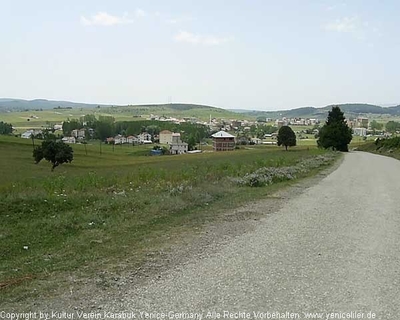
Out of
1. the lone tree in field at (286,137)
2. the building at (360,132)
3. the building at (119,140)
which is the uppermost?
the lone tree in field at (286,137)

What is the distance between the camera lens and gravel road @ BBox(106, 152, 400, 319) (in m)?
5.15

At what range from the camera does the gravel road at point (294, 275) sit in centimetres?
515

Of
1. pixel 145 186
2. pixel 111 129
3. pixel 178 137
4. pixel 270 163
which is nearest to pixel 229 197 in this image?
pixel 145 186

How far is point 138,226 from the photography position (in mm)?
9797

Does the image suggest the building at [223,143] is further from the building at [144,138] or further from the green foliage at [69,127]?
the green foliage at [69,127]

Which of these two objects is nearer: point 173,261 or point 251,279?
point 251,279

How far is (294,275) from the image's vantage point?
6324 millimetres

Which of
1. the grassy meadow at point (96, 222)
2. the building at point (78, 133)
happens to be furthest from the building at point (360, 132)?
the grassy meadow at point (96, 222)

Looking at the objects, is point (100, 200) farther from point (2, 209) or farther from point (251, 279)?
point (251, 279)

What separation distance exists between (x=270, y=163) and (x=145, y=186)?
45.9 feet

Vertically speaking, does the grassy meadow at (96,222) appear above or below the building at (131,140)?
above

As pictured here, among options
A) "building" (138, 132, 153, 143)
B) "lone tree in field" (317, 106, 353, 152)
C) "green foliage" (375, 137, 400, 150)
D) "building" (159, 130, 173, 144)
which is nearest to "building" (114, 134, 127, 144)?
"building" (138, 132, 153, 143)

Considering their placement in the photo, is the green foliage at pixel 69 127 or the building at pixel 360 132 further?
the building at pixel 360 132

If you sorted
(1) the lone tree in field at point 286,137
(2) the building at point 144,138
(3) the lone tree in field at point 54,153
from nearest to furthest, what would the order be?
(3) the lone tree in field at point 54,153
(1) the lone tree in field at point 286,137
(2) the building at point 144,138
